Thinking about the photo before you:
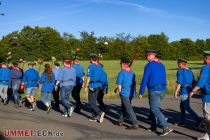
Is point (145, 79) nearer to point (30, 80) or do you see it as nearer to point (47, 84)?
point (47, 84)

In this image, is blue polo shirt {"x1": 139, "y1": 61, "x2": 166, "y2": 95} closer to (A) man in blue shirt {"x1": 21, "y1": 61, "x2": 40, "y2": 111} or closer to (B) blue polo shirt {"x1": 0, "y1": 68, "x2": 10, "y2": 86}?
(A) man in blue shirt {"x1": 21, "y1": 61, "x2": 40, "y2": 111}

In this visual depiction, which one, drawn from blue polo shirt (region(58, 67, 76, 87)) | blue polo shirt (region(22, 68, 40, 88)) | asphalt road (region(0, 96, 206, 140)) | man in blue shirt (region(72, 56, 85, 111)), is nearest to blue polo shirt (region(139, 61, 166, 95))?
asphalt road (region(0, 96, 206, 140))

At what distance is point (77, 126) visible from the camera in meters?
10.5

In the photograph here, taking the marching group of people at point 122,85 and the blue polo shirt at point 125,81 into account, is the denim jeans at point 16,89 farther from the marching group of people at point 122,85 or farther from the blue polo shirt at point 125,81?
the blue polo shirt at point 125,81

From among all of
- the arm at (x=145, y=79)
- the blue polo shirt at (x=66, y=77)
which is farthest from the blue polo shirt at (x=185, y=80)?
the blue polo shirt at (x=66, y=77)

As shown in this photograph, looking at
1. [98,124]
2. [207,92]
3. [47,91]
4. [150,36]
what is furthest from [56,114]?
[150,36]

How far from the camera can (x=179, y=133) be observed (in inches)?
377

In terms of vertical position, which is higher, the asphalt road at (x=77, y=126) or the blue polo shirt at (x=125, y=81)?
the blue polo shirt at (x=125, y=81)

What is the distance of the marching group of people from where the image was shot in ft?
30.2

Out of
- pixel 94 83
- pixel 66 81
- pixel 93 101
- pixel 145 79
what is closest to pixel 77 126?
pixel 93 101

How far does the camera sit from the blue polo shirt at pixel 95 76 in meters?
11.4

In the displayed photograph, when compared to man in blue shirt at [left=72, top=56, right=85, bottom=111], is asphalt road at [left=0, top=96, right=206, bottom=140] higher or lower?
lower

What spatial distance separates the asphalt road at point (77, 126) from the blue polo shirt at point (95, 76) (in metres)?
1.04

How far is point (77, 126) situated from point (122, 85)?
5.12ft
